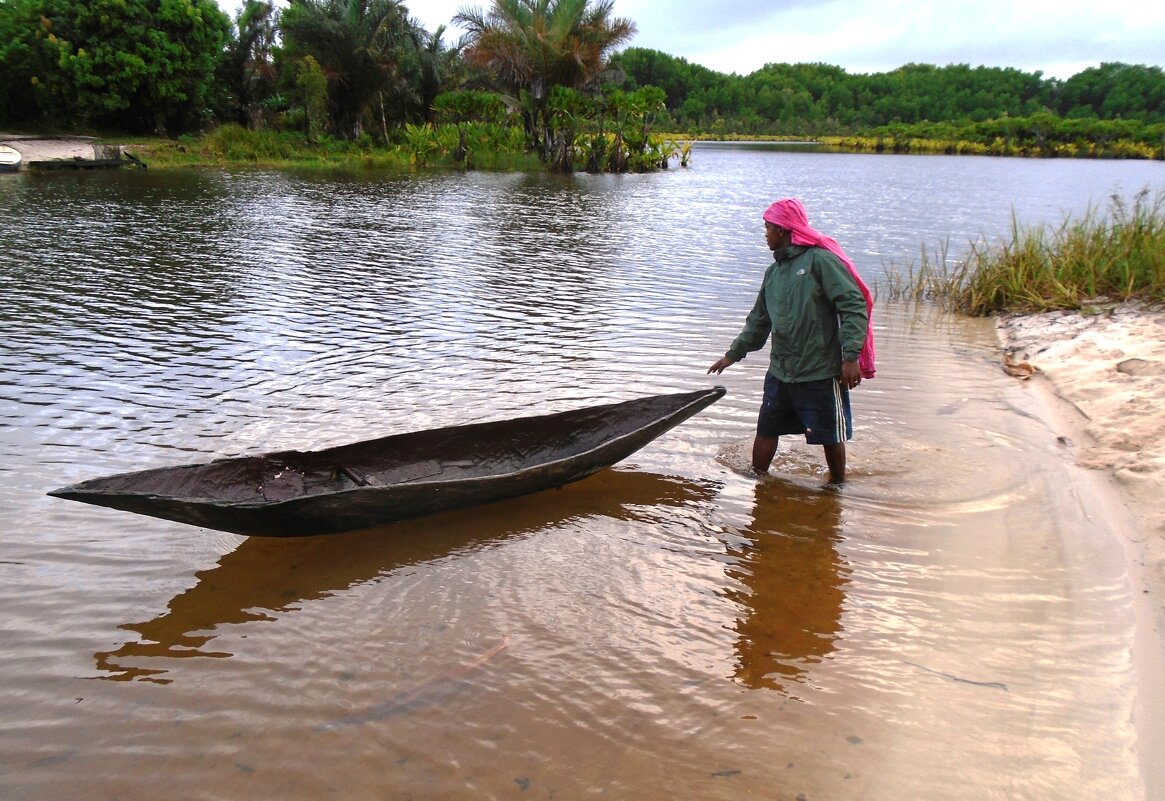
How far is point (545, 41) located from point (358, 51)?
761cm

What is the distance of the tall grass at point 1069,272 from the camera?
7.73m

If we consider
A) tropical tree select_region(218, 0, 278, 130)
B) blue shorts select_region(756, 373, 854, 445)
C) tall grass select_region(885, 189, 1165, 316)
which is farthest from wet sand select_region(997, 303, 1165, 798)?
tropical tree select_region(218, 0, 278, 130)

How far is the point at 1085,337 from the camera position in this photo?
689 cm

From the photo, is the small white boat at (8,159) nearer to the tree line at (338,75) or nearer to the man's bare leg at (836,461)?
the tree line at (338,75)

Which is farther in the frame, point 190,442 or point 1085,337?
point 1085,337

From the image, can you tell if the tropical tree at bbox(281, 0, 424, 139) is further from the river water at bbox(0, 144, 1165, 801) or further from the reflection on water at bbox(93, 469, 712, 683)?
the reflection on water at bbox(93, 469, 712, 683)

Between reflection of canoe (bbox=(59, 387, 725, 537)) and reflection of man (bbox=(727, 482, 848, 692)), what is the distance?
0.80 m

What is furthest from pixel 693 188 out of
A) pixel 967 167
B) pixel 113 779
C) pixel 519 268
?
pixel 113 779

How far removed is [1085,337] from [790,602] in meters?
4.99

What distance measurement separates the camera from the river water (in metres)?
2.59

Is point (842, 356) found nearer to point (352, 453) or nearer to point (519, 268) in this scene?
point (352, 453)

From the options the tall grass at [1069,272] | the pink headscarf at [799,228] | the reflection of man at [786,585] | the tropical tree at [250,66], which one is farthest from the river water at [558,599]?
the tropical tree at [250,66]

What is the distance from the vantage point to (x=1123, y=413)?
523 centimetres

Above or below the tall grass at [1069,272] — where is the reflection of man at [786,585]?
below
